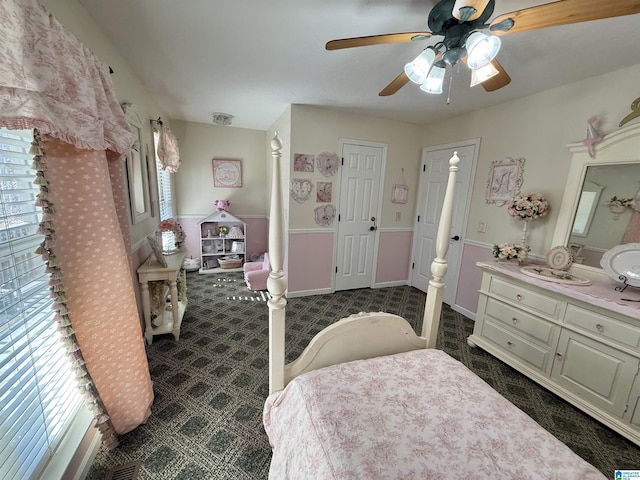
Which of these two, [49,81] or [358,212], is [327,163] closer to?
[358,212]

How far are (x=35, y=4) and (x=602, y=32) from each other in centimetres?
270

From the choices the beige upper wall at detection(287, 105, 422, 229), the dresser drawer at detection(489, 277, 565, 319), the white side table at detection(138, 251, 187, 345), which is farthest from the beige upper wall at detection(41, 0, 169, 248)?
the dresser drawer at detection(489, 277, 565, 319)

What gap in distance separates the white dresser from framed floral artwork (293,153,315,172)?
217cm

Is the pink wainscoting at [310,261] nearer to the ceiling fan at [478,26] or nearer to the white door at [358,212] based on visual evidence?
the white door at [358,212]

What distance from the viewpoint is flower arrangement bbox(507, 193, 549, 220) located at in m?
2.18

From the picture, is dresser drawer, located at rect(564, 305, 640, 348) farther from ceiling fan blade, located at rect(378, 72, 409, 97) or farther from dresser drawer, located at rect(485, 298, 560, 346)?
ceiling fan blade, located at rect(378, 72, 409, 97)

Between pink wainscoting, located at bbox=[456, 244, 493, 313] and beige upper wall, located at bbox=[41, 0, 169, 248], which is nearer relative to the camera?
beige upper wall, located at bbox=[41, 0, 169, 248]

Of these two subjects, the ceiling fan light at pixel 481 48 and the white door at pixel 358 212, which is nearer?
the ceiling fan light at pixel 481 48

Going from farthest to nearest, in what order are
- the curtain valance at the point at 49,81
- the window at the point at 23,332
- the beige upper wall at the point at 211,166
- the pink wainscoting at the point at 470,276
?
the beige upper wall at the point at 211,166 → the pink wainscoting at the point at 470,276 → the window at the point at 23,332 → the curtain valance at the point at 49,81

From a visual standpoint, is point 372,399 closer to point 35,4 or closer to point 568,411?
point 568,411

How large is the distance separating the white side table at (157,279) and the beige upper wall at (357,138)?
143 cm

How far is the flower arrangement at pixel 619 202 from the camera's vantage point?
1764mm

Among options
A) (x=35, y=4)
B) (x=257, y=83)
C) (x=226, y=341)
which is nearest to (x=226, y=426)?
(x=226, y=341)

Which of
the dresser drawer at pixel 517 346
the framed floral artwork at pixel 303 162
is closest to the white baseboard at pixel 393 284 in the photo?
the dresser drawer at pixel 517 346
